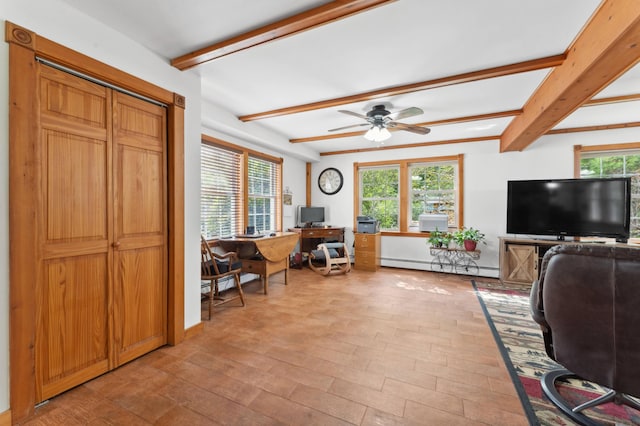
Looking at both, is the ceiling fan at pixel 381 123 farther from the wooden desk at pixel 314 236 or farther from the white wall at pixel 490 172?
the wooden desk at pixel 314 236

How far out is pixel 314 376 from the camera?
190 cm

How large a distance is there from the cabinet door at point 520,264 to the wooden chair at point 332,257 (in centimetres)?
248

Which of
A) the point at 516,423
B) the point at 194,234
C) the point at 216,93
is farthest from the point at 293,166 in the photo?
the point at 516,423

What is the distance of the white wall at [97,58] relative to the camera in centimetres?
144

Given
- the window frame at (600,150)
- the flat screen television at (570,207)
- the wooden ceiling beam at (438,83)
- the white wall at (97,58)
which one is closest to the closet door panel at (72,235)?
the white wall at (97,58)

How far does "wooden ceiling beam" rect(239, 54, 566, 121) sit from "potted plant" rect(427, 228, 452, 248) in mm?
2772

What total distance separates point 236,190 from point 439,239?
344cm

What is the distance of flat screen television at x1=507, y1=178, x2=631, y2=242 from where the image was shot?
144 inches

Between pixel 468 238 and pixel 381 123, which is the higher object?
pixel 381 123

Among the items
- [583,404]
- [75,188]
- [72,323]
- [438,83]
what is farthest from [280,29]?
[583,404]

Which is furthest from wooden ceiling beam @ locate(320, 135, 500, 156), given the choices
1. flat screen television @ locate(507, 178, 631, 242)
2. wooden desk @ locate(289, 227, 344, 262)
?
wooden desk @ locate(289, 227, 344, 262)

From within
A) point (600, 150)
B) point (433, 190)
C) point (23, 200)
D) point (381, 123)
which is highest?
point (381, 123)

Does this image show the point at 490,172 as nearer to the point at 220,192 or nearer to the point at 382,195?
the point at 382,195

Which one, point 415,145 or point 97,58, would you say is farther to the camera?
point 415,145
